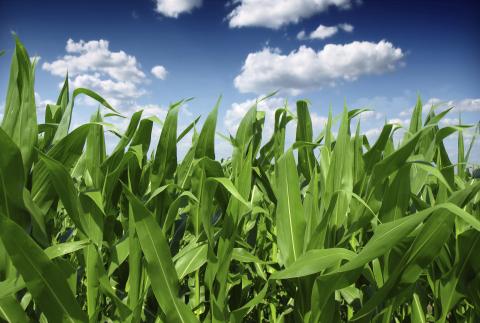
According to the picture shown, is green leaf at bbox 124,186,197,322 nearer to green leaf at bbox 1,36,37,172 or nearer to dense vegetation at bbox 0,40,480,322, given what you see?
dense vegetation at bbox 0,40,480,322

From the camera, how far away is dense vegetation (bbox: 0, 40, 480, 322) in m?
0.76

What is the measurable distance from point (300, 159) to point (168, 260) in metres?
0.70

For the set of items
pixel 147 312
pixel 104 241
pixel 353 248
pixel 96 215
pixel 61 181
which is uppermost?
pixel 61 181

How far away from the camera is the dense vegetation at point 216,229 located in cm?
76

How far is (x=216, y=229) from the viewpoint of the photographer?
110cm

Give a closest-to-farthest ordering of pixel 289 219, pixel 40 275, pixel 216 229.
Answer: pixel 40 275 < pixel 289 219 < pixel 216 229

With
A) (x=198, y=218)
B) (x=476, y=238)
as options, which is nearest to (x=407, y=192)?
(x=476, y=238)

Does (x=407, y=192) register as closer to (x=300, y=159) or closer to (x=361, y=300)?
(x=361, y=300)

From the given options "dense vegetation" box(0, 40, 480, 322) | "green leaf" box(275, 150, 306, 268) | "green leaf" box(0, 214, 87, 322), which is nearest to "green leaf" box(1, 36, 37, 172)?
"dense vegetation" box(0, 40, 480, 322)

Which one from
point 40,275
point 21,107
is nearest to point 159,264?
point 40,275

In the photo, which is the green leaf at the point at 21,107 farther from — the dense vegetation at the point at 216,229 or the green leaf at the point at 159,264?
the green leaf at the point at 159,264

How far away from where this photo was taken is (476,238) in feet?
2.95

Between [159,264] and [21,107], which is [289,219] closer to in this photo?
[159,264]

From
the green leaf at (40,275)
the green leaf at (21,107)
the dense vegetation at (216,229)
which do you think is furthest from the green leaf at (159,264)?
the green leaf at (21,107)
